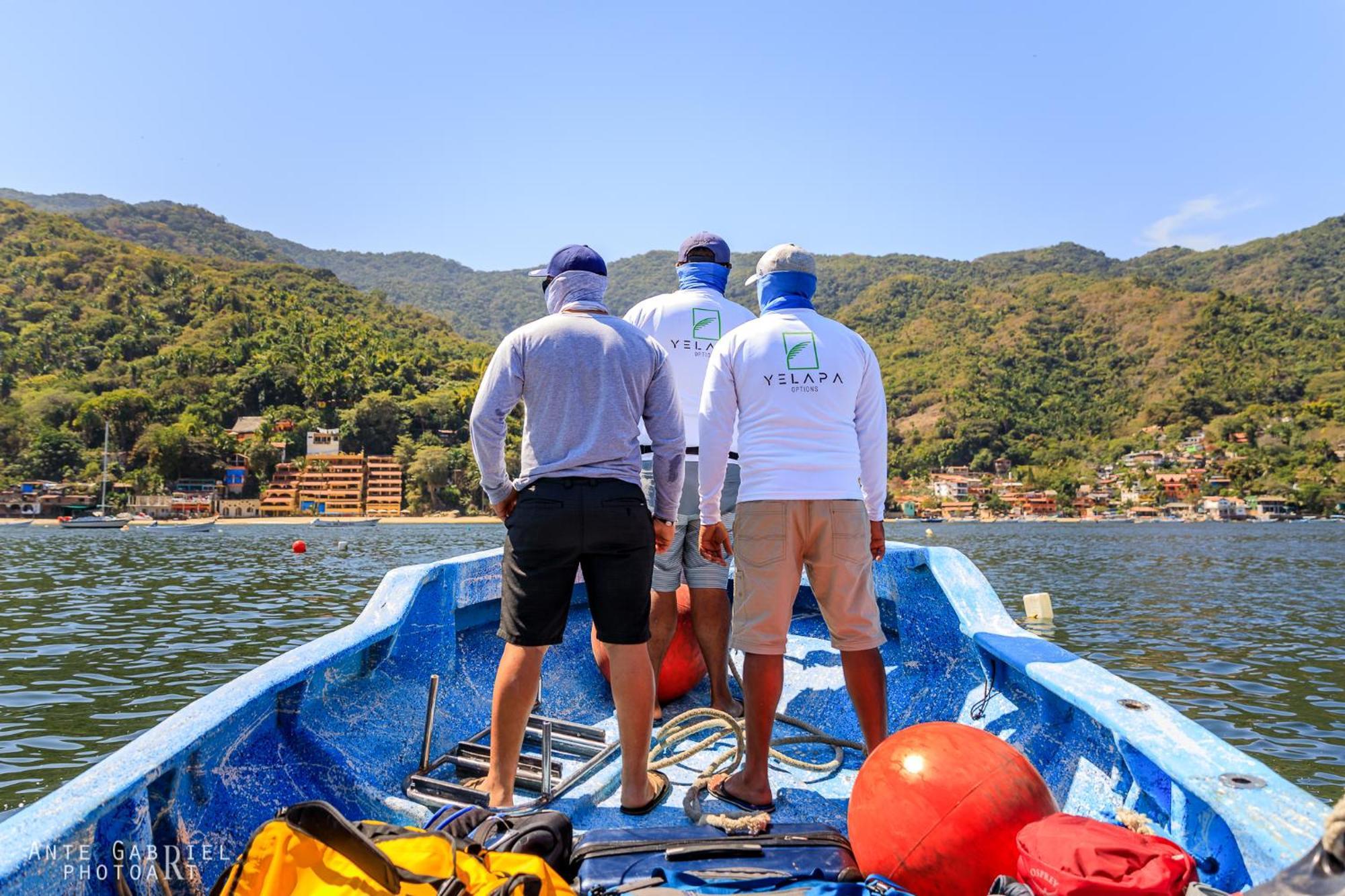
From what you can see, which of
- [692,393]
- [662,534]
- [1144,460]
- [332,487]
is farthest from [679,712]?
[1144,460]

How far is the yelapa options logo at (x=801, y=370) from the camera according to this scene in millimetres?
2820

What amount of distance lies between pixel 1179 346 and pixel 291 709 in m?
168

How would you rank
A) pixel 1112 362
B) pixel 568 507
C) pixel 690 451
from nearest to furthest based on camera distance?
pixel 568 507 → pixel 690 451 → pixel 1112 362

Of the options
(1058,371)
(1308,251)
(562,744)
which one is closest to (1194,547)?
(562,744)

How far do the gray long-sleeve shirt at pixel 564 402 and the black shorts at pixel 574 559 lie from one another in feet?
0.23

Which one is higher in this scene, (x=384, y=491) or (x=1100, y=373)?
(x=1100, y=373)

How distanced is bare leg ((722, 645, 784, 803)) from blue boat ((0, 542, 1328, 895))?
0.17 m

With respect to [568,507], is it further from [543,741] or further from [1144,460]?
[1144,460]

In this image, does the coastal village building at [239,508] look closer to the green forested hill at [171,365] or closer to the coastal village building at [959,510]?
the green forested hill at [171,365]

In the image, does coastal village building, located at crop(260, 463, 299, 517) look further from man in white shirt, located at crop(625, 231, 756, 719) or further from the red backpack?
the red backpack

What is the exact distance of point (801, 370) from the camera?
2.83 metres

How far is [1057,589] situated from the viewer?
96.0ft

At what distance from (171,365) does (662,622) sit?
132 metres

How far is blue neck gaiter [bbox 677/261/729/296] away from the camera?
3584 millimetres
